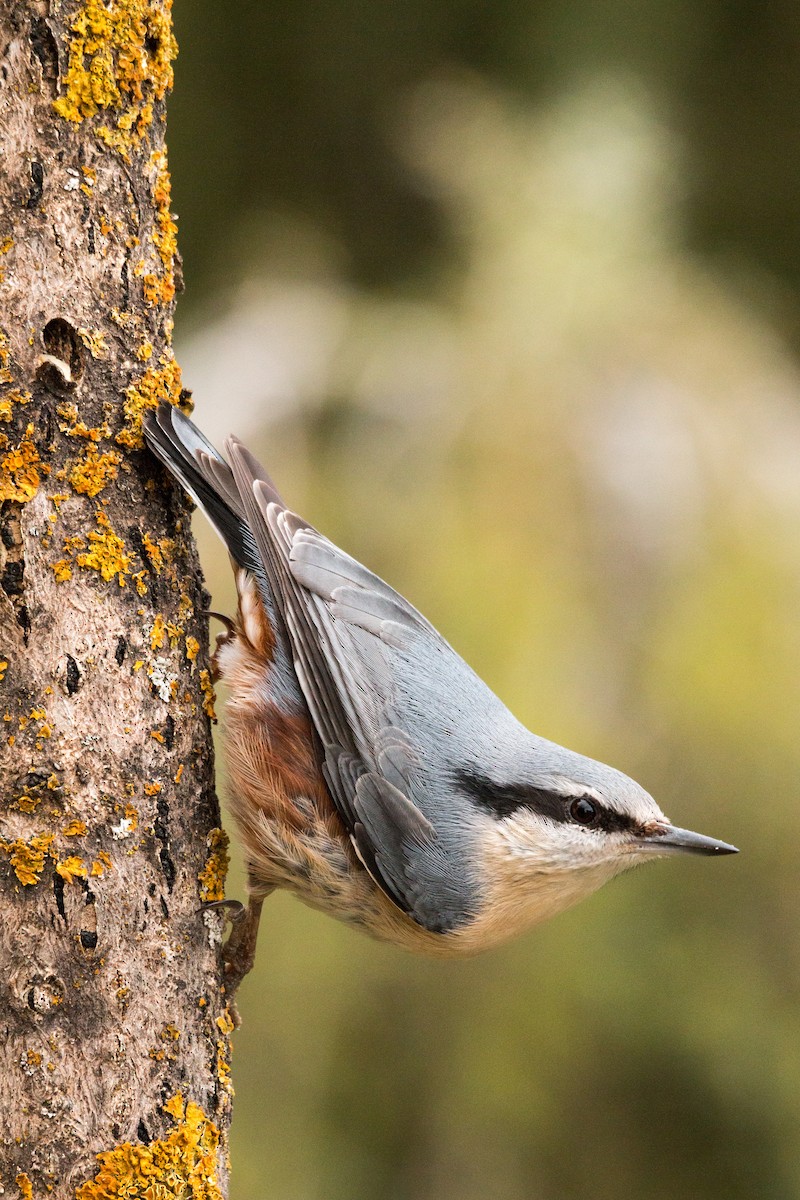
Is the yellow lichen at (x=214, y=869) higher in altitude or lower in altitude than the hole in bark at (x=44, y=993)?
higher

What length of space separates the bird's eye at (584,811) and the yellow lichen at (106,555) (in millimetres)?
1072

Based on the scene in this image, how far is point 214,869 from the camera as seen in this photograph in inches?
77.8

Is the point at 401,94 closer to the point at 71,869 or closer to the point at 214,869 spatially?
the point at 214,869

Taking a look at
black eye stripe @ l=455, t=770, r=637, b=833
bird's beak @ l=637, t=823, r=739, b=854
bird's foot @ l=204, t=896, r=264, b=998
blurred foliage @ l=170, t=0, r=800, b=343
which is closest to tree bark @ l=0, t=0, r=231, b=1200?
bird's foot @ l=204, t=896, r=264, b=998

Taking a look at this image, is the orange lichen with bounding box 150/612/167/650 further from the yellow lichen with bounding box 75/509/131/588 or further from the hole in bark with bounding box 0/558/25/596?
the hole in bark with bounding box 0/558/25/596

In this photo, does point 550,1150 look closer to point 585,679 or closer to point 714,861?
point 714,861

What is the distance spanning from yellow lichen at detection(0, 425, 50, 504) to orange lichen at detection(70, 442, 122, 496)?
7 centimetres

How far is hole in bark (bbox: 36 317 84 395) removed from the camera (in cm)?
177

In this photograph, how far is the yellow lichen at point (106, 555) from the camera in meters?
1.81

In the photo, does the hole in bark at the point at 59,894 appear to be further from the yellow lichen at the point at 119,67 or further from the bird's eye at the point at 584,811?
the yellow lichen at the point at 119,67

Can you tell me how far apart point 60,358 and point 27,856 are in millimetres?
814

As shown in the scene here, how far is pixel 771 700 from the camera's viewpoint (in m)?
3.38

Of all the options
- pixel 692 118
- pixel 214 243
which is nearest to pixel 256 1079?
pixel 214 243

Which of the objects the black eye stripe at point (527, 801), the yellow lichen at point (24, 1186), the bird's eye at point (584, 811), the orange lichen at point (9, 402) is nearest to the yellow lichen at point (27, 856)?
the yellow lichen at point (24, 1186)
